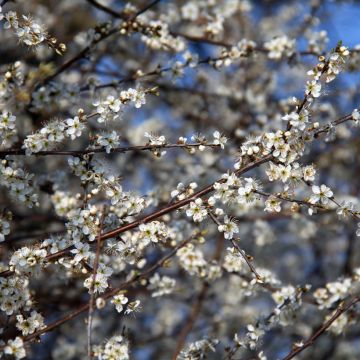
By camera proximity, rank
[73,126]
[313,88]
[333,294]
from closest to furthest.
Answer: [313,88], [73,126], [333,294]

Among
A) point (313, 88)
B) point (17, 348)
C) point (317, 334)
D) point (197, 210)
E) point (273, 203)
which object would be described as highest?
point (313, 88)

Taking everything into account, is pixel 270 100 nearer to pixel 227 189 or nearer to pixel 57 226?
pixel 57 226

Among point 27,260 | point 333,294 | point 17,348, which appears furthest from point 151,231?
point 333,294

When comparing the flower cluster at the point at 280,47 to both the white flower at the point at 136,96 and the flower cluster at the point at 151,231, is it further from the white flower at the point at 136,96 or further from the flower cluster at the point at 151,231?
the flower cluster at the point at 151,231

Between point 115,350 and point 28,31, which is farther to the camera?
point 28,31

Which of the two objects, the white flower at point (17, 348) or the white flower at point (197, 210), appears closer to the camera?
the white flower at point (17, 348)

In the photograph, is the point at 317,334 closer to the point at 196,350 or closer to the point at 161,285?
the point at 196,350

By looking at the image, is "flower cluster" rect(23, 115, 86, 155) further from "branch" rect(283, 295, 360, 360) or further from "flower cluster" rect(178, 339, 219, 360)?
"branch" rect(283, 295, 360, 360)

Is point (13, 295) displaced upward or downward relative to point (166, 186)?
downward

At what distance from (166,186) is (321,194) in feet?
10.2

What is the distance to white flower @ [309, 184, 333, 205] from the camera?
332 cm

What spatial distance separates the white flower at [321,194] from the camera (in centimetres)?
332

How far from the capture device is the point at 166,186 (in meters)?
6.31

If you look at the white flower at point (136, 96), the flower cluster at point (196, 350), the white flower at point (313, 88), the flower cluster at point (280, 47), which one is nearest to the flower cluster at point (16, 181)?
the white flower at point (136, 96)
